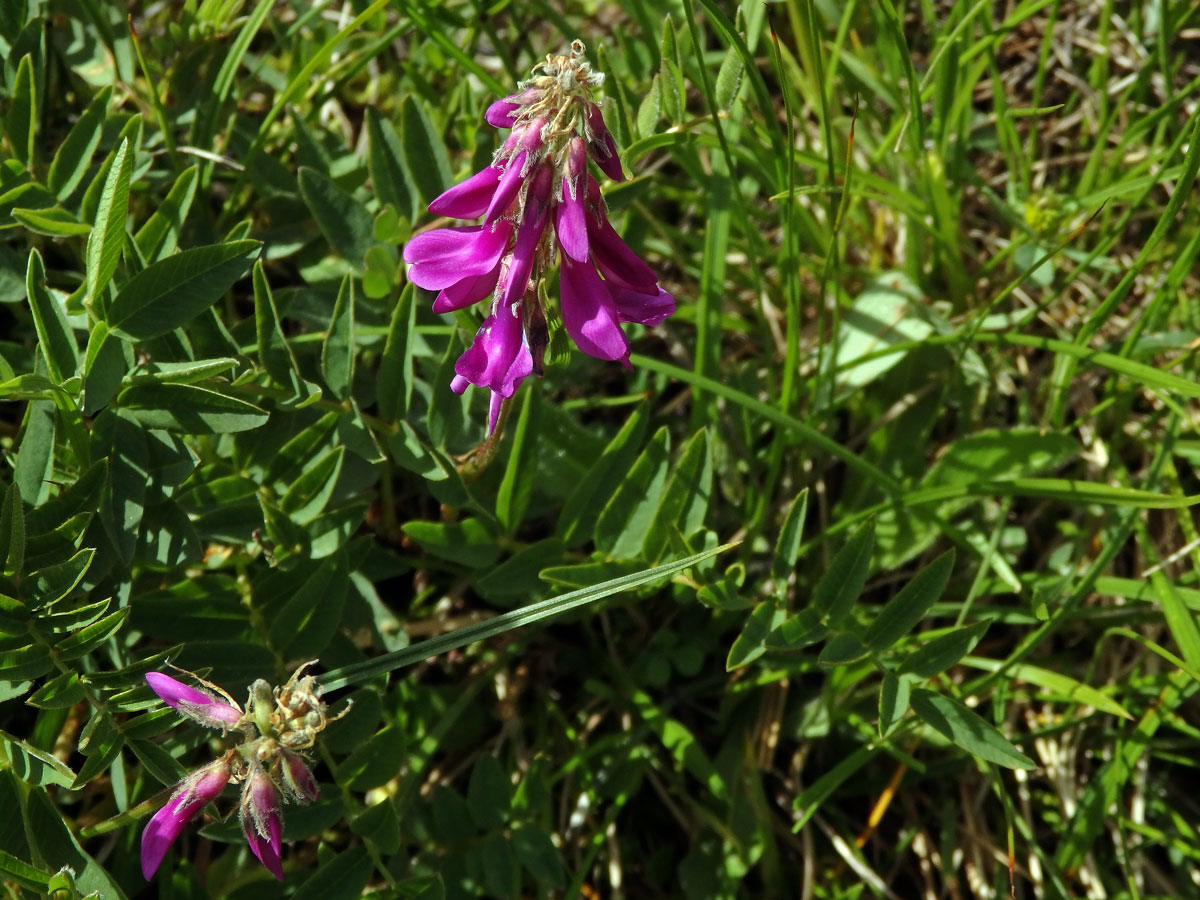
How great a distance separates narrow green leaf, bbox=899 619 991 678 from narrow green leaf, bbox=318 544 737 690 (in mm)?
586

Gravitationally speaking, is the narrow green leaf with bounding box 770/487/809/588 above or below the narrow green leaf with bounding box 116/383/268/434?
below

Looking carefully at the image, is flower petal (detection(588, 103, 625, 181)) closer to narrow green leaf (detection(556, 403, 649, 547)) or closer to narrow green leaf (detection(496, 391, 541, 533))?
narrow green leaf (detection(496, 391, 541, 533))

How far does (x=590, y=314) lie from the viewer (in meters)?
2.01

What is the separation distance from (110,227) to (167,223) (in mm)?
337

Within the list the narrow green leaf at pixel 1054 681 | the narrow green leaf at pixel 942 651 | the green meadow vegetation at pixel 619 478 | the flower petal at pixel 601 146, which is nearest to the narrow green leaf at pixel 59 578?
the green meadow vegetation at pixel 619 478

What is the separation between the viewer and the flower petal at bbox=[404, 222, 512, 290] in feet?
6.48

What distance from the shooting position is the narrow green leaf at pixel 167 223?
7.97 feet

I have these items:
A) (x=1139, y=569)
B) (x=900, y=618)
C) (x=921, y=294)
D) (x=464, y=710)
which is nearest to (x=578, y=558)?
(x=464, y=710)

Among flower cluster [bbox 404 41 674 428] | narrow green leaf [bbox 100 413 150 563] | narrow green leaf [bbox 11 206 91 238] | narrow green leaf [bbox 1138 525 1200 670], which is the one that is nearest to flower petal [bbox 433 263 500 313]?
flower cluster [bbox 404 41 674 428]

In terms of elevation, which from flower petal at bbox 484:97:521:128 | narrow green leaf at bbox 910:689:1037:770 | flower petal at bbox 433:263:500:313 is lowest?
narrow green leaf at bbox 910:689:1037:770

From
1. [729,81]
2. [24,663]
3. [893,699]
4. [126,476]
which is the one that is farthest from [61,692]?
[729,81]

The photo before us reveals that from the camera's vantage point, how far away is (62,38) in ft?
10.3

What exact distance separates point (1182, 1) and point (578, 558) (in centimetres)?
250

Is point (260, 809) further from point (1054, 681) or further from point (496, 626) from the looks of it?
point (1054, 681)
